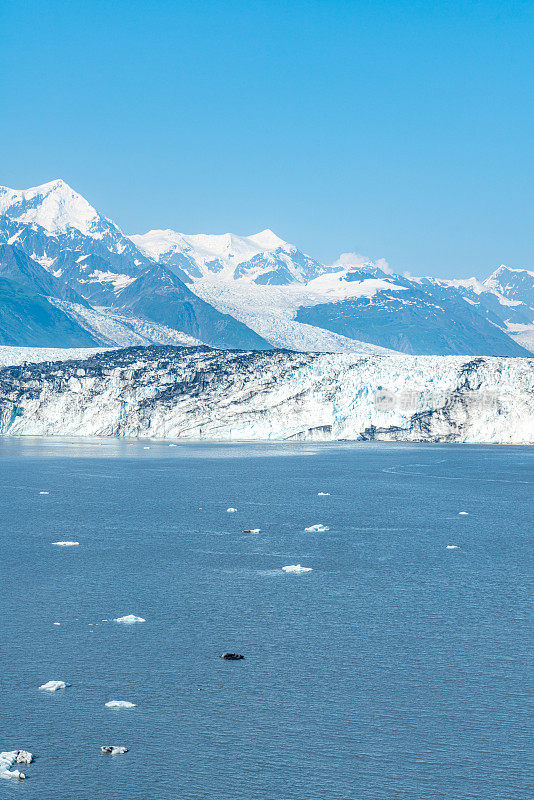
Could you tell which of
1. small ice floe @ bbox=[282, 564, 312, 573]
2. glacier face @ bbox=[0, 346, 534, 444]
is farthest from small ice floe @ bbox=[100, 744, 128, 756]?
glacier face @ bbox=[0, 346, 534, 444]

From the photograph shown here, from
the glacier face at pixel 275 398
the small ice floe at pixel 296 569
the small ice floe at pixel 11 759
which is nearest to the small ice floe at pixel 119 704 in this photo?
the small ice floe at pixel 11 759

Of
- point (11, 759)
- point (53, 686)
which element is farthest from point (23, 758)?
point (53, 686)

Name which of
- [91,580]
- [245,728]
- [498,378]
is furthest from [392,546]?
[498,378]

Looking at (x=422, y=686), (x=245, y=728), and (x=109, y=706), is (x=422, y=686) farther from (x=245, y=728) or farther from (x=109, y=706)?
(x=109, y=706)

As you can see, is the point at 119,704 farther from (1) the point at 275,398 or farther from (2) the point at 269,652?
(1) the point at 275,398

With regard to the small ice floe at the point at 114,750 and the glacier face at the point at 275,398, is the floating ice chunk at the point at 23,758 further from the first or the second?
the glacier face at the point at 275,398

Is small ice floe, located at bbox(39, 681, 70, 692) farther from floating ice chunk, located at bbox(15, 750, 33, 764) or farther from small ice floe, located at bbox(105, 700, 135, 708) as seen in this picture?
floating ice chunk, located at bbox(15, 750, 33, 764)
